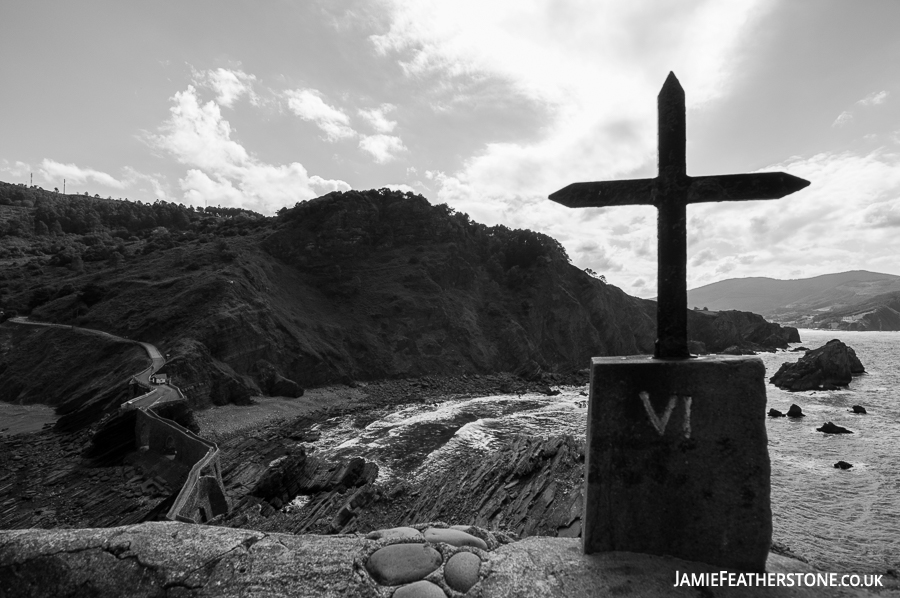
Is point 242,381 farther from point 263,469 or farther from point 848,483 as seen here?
point 848,483

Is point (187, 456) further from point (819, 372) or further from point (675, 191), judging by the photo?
point (819, 372)

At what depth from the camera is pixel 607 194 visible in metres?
3.68

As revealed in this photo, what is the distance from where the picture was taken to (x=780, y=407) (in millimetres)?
36656

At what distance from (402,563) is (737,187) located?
384 centimetres

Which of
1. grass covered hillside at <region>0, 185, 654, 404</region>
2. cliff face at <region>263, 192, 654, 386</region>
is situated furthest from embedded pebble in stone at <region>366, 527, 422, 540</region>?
cliff face at <region>263, 192, 654, 386</region>

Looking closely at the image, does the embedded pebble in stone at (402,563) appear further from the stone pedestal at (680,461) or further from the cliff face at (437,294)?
the cliff face at (437,294)

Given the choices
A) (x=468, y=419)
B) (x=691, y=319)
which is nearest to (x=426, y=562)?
(x=468, y=419)

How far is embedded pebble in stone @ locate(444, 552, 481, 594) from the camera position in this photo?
2.82 m

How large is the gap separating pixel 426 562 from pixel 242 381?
126ft

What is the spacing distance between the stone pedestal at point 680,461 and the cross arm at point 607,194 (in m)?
1.35

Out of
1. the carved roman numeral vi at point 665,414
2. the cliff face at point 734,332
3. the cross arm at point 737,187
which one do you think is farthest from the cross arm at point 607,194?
the cliff face at point 734,332

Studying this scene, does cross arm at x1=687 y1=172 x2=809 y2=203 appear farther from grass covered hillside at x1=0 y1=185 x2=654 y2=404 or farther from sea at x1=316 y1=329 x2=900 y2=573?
grass covered hillside at x1=0 y1=185 x2=654 y2=404

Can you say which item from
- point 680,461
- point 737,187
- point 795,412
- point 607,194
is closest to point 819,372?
point 795,412

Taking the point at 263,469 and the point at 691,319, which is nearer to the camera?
the point at 263,469
